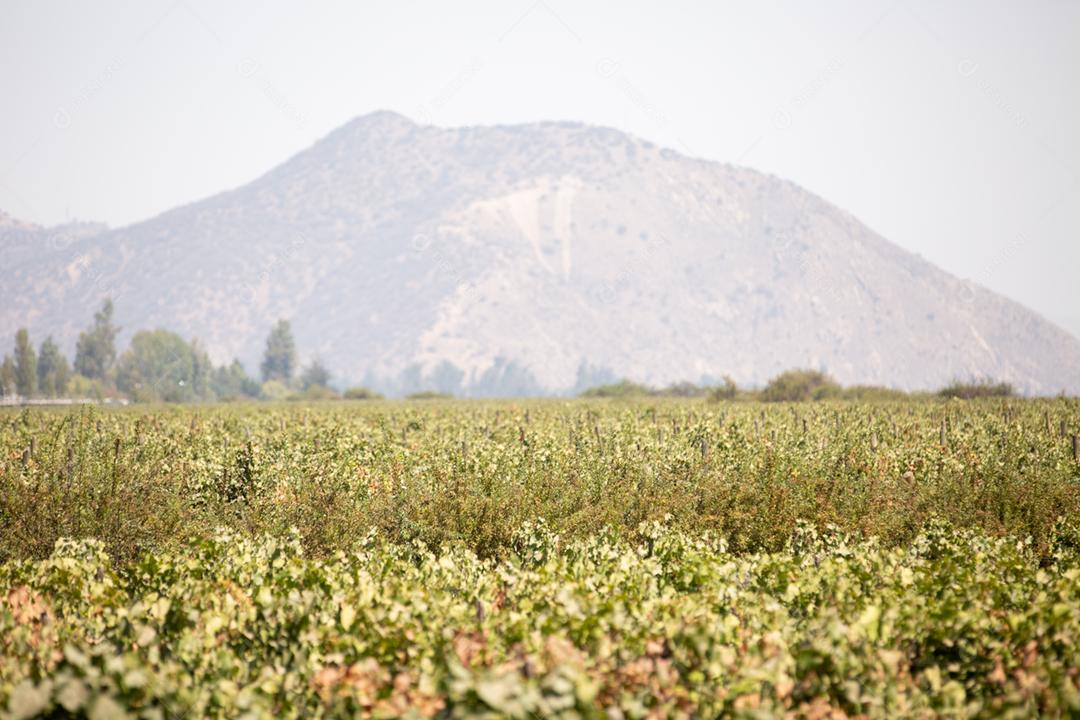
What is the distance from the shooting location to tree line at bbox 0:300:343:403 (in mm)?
122500

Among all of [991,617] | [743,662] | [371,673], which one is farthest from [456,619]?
[991,617]

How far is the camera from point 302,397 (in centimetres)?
12331

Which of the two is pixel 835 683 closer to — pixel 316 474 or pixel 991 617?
pixel 991 617

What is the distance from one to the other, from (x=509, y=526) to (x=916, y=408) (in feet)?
102

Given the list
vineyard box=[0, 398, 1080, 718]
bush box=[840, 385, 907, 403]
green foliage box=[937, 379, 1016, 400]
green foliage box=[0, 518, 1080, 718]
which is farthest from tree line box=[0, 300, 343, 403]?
green foliage box=[0, 518, 1080, 718]

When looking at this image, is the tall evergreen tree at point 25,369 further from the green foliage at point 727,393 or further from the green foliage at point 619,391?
the green foliage at point 727,393

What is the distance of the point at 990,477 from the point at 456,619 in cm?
1575

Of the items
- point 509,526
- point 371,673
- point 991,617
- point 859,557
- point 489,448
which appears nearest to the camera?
point 371,673

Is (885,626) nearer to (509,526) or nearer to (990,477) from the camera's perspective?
(509,526)

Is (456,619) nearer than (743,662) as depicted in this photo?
No

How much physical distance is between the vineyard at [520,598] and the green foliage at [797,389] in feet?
160

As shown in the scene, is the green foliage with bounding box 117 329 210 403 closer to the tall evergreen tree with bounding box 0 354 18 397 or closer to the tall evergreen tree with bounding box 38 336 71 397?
the tall evergreen tree with bounding box 38 336 71 397

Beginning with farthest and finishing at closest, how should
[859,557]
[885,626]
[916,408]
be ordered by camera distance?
[916,408] < [859,557] < [885,626]

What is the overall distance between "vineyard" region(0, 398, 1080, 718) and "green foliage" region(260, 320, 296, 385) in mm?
157128
